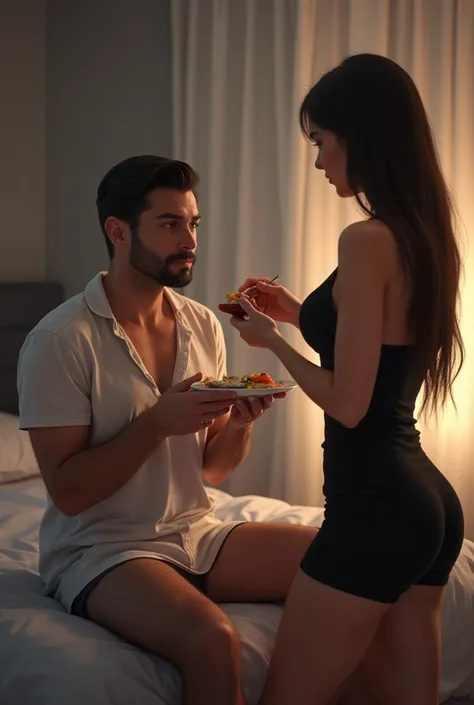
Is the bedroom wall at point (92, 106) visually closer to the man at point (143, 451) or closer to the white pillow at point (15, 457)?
the white pillow at point (15, 457)

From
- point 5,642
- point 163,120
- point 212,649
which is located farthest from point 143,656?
point 163,120

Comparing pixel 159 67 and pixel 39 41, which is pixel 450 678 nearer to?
pixel 159 67

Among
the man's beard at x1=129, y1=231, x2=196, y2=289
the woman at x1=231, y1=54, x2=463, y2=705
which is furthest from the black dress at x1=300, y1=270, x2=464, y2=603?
the man's beard at x1=129, y1=231, x2=196, y2=289

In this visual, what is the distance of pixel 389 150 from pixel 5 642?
47.6 inches

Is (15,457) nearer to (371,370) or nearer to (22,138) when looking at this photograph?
(22,138)

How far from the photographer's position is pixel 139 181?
230 centimetres

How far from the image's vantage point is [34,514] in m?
3.00

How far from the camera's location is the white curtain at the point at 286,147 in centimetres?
348

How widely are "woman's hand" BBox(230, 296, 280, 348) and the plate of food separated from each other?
0.38ft

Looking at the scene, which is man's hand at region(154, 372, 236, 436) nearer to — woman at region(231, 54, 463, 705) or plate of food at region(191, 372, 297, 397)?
plate of food at region(191, 372, 297, 397)

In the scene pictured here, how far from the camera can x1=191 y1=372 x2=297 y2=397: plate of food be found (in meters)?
2.09

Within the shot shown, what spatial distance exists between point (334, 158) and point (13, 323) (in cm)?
267

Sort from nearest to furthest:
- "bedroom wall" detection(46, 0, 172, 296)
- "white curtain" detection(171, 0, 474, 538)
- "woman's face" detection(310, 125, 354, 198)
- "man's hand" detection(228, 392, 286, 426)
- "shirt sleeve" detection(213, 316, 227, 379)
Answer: "woman's face" detection(310, 125, 354, 198) < "man's hand" detection(228, 392, 286, 426) < "shirt sleeve" detection(213, 316, 227, 379) < "white curtain" detection(171, 0, 474, 538) < "bedroom wall" detection(46, 0, 172, 296)

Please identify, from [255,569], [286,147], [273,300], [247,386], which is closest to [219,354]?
[273,300]
